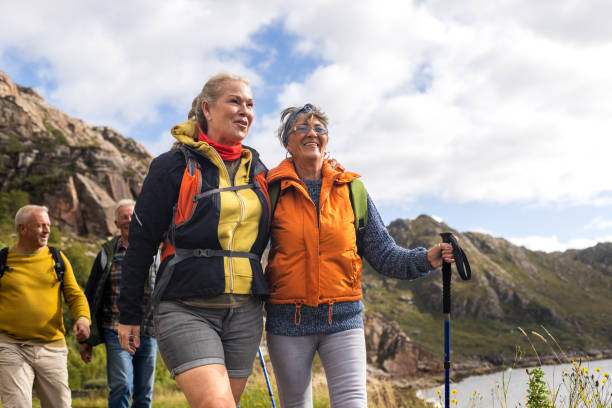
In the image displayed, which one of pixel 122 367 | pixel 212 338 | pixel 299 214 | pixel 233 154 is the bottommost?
pixel 122 367

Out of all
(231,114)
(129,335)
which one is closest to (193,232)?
(129,335)

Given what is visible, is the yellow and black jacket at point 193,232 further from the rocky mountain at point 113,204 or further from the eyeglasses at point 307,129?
the rocky mountain at point 113,204

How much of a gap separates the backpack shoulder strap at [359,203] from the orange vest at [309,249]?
0.08 metres

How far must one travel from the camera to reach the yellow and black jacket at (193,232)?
8.32ft

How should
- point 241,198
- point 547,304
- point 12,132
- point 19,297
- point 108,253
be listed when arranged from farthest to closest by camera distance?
point 547,304 → point 12,132 → point 108,253 → point 19,297 → point 241,198

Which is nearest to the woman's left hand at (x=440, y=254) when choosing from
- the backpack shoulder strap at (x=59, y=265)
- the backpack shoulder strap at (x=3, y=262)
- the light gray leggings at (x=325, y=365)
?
the light gray leggings at (x=325, y=365)

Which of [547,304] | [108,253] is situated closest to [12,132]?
[108,253]

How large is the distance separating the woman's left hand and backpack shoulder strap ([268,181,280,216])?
1117 millimetres

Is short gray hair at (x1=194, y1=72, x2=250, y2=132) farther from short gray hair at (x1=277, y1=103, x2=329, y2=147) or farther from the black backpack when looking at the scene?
the black backpack

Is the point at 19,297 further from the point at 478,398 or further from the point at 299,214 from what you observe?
the point at 478,398

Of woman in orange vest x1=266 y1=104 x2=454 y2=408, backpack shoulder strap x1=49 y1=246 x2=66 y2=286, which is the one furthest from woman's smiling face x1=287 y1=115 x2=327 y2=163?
backpack shoulder strap x1=49 y1=246 x2=66 y2=286

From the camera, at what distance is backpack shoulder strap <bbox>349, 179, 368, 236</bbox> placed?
3.32m

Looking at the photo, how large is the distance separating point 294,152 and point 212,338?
158cm

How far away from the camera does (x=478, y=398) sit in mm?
4906
